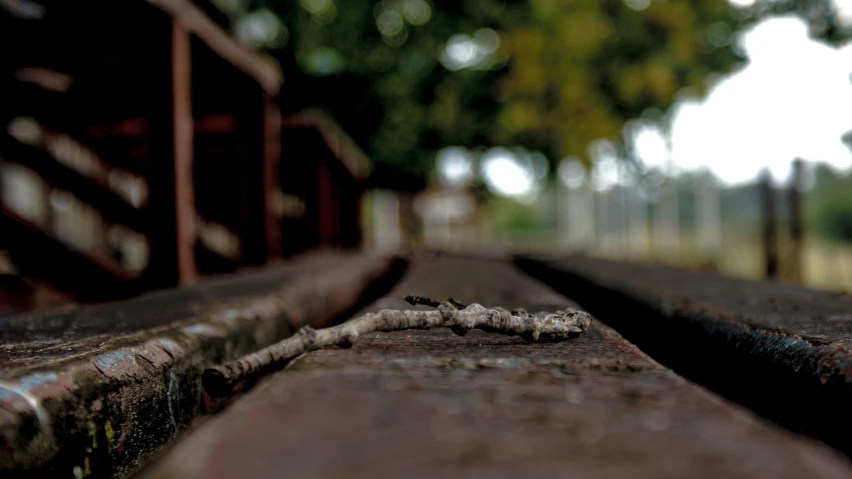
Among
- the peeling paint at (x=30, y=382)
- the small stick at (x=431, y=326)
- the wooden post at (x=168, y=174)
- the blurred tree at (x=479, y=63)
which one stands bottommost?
the peeling paint at (x=30, y=382)

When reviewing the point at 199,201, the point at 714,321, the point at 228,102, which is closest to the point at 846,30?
the point at 714,321

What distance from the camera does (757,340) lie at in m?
1.13

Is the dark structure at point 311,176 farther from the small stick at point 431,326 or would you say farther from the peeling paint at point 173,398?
the small stick at point 431,326

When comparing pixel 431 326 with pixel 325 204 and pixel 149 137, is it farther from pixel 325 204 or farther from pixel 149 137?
pixel 325 204

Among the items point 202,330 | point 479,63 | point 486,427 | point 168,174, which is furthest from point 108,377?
point 479,63

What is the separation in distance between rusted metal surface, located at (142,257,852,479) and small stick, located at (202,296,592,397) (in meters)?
0.04

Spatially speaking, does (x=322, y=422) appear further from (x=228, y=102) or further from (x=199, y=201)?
(x=199, y=201)

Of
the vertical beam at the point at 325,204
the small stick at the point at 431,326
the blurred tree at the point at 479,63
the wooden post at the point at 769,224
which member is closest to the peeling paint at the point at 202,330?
the small stick at the point at 431,326

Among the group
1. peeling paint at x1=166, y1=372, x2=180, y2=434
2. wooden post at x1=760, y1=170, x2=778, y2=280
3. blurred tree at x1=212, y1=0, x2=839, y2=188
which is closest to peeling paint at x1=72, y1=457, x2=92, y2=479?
peeling paint at x1=166, y1=372, x2=180, y2=434

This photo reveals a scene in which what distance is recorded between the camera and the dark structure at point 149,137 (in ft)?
9.04

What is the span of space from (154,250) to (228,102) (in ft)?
9.31

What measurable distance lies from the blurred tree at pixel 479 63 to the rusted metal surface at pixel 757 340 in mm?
11474

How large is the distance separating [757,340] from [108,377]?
3.41 ft

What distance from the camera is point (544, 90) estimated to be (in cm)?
1666
